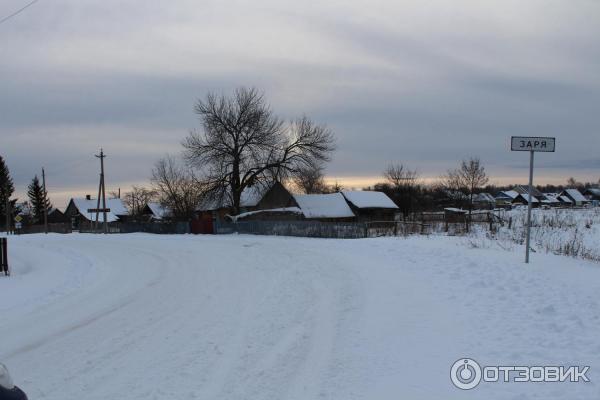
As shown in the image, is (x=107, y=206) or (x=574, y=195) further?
(x=574, y=195)

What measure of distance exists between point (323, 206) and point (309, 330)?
183ft

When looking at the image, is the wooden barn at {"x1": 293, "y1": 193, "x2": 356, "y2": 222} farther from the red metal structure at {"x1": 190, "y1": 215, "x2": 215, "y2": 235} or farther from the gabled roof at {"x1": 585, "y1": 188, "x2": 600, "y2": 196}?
the gabled roof at {"x1": 585, "y1": 188, "x2": 600, "y2": 196}

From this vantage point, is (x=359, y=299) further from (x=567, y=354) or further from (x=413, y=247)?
(x=413, y=247)

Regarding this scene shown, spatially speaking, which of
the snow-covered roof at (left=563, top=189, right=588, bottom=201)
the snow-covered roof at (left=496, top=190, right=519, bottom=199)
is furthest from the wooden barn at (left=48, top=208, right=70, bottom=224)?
the snow-covered roof at (left=563, top=189, right=588, bottom=201)

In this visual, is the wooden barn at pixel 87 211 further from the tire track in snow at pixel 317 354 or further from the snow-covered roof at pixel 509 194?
the snow-covered roof at pixel 509 194

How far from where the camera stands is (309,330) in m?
7.68

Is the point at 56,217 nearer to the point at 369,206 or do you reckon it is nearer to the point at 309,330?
the point at 369,206

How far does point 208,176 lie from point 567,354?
162 feet

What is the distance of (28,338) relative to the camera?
24.7 feet

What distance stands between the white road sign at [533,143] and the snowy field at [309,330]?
2.54 metres

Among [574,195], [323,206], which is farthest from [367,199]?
[574,195]

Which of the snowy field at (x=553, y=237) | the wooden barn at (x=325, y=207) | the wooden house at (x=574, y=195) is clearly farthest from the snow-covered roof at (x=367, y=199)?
the wooden house at (x=574, y=195)

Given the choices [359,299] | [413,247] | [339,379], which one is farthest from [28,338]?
[413,247]

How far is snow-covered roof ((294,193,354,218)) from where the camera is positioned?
202ft
